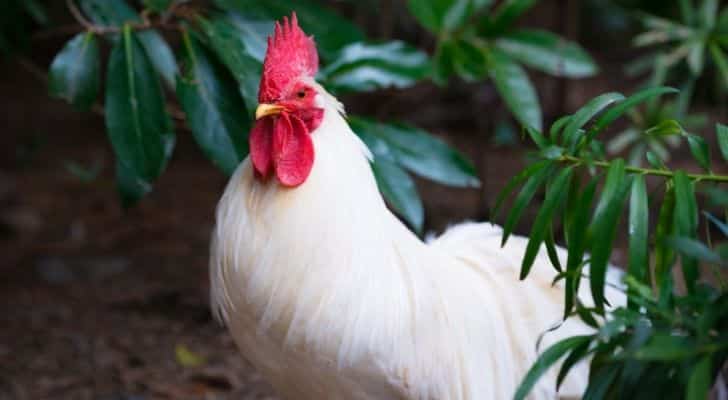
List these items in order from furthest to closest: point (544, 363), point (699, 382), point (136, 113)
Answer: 1. point (136, 113)
2. point (544, 363)
3. point (699, 382)

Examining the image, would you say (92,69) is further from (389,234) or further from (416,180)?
(416,180)

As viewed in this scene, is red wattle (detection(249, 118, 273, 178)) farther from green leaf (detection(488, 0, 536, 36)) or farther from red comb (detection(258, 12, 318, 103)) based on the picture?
green leaf (detection(488, 0, 536, 36))

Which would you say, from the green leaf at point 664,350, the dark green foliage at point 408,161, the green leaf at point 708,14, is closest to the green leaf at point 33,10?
the dark green foliage at point 408,161

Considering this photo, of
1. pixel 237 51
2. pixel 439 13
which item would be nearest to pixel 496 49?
pixel 439 13

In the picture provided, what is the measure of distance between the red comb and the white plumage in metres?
0.08

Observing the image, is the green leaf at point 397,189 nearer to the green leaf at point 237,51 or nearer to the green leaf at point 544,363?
the green leaf at point 237,51

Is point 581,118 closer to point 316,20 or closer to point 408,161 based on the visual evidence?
point 408,161

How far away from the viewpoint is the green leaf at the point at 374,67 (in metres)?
3.27

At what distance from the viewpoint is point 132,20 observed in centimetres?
322

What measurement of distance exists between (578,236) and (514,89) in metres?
1.91

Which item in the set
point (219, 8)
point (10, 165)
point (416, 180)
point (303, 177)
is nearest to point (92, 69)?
point (219, 8)

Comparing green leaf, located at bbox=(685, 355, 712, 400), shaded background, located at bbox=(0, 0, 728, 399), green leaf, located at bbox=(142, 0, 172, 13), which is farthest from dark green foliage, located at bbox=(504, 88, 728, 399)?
shaded background, located at bbox=(0, 0, 728, 399)

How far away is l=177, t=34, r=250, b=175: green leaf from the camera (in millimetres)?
2963

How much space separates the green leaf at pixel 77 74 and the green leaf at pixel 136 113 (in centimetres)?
10
